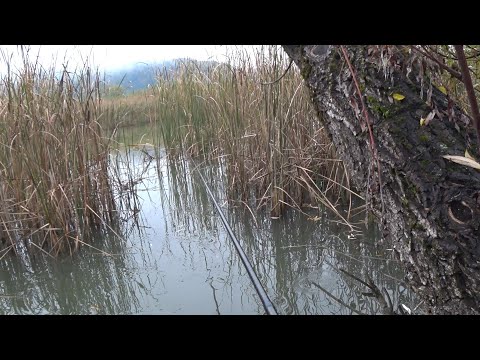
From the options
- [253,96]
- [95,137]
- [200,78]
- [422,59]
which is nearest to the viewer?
[422,59]

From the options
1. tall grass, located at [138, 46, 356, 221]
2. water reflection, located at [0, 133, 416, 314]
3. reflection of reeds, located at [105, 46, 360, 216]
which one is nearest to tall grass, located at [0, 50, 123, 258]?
water reflection, located at [0, 133, 416, 314]

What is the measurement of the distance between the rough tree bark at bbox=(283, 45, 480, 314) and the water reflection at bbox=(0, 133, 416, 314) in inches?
22.9

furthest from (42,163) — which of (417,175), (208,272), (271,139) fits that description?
(417,175)

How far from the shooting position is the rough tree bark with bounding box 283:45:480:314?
2.18 feet

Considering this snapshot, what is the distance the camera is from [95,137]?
2383 mm

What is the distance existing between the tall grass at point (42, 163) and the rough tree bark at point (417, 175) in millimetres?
1687

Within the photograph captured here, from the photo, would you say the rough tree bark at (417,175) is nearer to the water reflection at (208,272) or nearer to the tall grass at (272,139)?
the water reflection at (208,272)

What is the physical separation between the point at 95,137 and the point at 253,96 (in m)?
1.11

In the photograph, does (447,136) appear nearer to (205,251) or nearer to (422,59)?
(422,59)

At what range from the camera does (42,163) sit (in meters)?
2.04

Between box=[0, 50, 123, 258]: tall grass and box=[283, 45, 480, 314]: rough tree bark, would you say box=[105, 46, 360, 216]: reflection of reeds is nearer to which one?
box=[0, 50, 123, 258]: tall grass

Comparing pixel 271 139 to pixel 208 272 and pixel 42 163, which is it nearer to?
pixel 208 272

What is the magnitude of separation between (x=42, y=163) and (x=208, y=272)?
44.1 inches
